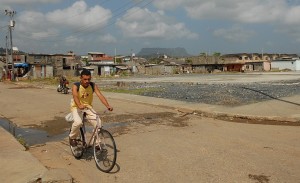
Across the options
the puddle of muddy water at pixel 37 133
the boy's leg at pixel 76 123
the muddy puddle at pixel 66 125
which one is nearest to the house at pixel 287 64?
the muddy puddle at pixel 66 125

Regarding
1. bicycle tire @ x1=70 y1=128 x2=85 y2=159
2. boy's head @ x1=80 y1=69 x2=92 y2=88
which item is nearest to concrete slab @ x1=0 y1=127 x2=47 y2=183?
bicycle tire @ x1=70 y1=128 x2=85 y2=159

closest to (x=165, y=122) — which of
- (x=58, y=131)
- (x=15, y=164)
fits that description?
(x=58, y=131)

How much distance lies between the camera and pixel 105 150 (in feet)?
21.4

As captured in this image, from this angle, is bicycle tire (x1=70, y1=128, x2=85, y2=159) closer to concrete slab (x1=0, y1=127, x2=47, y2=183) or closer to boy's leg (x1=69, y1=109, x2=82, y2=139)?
boy's leg (x1=69, y1=109, x2=82, y2=139)

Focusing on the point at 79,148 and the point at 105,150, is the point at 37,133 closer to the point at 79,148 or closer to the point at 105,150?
the point at 79,148

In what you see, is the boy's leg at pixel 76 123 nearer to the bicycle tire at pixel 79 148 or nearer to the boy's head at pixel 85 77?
the bicycle tire at pixel 79 148

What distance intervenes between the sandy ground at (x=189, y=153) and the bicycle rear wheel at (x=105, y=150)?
17 centimetres

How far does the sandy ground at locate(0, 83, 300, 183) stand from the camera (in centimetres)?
601

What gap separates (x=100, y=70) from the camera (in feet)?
275

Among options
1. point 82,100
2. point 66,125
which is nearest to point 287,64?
point 66,125

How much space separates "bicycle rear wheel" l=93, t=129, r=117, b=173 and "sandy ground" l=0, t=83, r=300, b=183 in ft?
0.56

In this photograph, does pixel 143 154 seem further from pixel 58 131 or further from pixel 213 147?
A: pixel 58 131

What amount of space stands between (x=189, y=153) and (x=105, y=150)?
1956 millimetres

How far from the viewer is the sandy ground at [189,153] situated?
6.01 m
